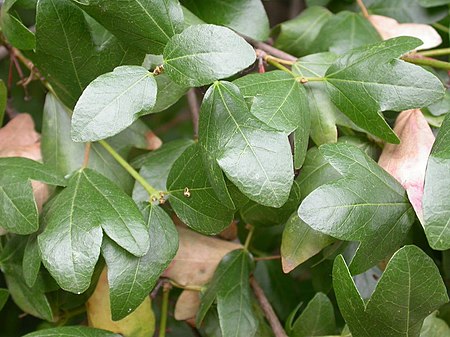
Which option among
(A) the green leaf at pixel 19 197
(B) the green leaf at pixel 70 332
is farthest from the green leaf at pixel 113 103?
(B) the green leaf at pixel 70 332

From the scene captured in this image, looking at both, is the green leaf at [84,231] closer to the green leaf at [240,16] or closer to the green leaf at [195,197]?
the green leaf at [195,197]

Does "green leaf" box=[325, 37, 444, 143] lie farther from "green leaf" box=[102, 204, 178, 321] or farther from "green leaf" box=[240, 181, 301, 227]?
"green leaf" box=[102, 204, 178, 321]

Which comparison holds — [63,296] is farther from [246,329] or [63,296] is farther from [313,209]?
[313,209]

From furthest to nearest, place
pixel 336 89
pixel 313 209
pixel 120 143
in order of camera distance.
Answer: pixel 120 143, pixel 336 89, pixel 313 209

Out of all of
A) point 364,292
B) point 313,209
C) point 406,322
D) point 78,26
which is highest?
point 78,26

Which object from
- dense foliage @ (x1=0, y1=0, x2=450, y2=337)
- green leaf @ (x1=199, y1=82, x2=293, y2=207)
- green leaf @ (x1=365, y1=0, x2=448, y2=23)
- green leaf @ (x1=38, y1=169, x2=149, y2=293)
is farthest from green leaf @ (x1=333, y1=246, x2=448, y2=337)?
green leaf @ (x1=365, y1=0, x2=448, y2=23)

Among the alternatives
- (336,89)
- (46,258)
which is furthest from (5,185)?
(336,89)
